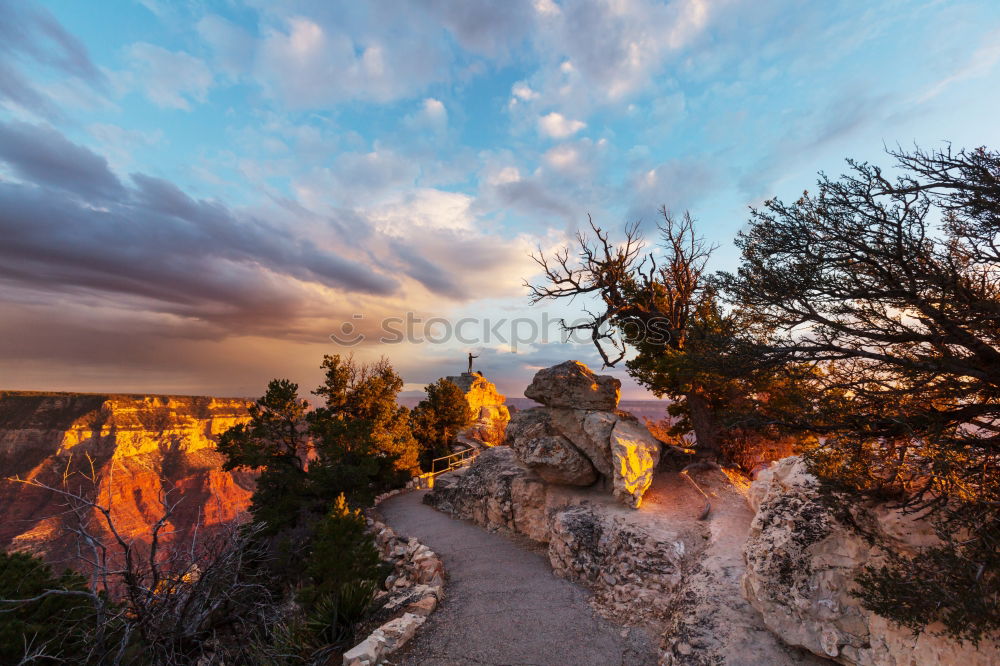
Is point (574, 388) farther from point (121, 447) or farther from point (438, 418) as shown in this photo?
point (121, 447)

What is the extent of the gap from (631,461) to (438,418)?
2229 cm

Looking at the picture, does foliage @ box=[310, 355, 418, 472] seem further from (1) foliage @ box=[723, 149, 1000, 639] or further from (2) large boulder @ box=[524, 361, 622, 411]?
(1) foliage @ box=[723, 149, 1000, 639]

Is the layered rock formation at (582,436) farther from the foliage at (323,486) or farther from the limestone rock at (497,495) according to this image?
the foliage at (323,486)

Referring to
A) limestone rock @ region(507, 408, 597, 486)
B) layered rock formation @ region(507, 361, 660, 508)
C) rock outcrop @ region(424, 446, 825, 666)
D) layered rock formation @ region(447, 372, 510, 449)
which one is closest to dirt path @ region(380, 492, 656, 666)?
rock outcrop @ region(424, 446, 825, 666)

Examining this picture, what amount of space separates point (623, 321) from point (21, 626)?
18.6 metres

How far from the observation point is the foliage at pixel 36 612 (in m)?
8.23

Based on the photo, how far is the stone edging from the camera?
762cm

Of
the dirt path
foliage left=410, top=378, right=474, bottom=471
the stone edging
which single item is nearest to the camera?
the stone edging

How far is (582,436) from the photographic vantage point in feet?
47.4

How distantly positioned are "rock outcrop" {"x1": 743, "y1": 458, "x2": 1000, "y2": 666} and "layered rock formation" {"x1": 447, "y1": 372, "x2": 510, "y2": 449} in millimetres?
27410

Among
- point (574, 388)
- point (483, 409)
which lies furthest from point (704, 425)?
point (483, 409)

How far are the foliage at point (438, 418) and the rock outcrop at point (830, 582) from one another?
26412 millimetres

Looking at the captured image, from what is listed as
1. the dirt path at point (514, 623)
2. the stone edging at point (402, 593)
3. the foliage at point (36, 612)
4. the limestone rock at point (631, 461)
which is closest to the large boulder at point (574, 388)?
the limestone rock at point (631, 461)

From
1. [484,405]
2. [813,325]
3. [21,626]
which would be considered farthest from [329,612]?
[484,405]
